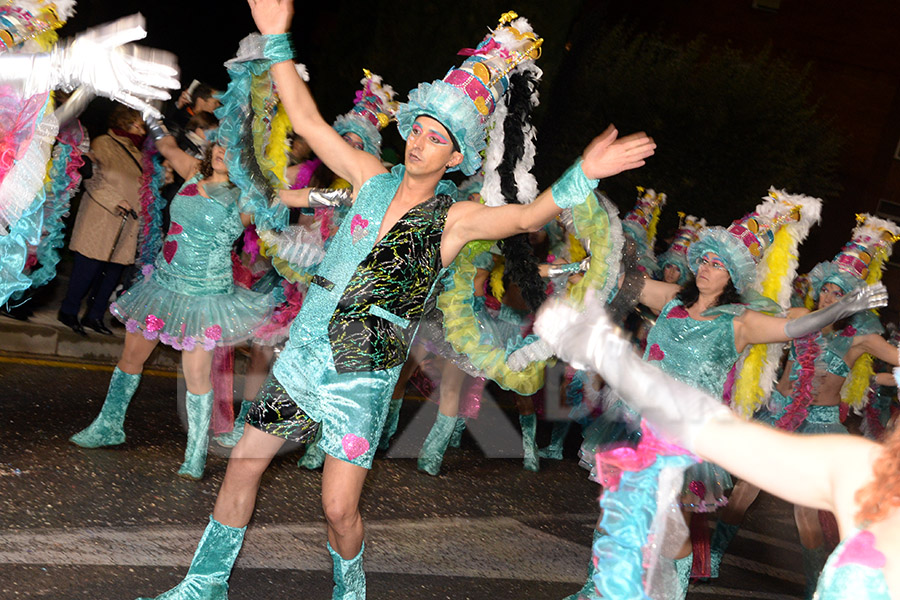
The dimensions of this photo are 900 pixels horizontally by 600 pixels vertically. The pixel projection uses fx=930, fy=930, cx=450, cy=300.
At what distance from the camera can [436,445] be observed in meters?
6.64

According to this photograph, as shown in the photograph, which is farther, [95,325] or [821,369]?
[95,325]

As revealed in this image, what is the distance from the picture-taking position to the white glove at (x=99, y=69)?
3289 millimetres

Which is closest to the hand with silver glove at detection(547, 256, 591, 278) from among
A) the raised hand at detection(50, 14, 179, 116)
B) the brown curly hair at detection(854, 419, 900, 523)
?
the raised hand at detection(50, 14, 179, 116)

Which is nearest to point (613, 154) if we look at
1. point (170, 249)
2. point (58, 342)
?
point (170, 249)

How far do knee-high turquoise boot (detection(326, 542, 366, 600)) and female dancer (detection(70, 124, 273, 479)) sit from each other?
6.53 ft

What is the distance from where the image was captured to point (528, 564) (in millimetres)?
5316

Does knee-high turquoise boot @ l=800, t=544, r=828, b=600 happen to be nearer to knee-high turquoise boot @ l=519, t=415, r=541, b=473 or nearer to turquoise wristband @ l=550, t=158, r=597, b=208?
knee-high turquoise boot @ l=519, t=415, r=541, b=473

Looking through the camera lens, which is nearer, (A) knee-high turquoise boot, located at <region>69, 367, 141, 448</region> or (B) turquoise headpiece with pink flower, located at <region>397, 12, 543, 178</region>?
(B) turquoise headpiece with pink flower, located at <region>397, 12, 543, 178</region>

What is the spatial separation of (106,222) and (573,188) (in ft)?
18.6

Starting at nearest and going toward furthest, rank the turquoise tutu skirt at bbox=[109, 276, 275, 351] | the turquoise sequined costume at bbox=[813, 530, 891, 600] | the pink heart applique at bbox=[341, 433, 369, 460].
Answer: the turquoise sequined costume at bbox=[813, 530, 891, 600], the pink heart applique at bbox=[341, 433, 369, 460], the turquoise tutu skirt at bbox=[109, 276, 275, 351]

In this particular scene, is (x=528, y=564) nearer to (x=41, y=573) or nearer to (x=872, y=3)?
(x=41, y=573)

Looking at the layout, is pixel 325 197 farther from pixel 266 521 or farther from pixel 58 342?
pixel 58 342

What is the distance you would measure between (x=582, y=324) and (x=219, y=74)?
1302cm

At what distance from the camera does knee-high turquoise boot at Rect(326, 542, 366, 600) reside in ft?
11.8
